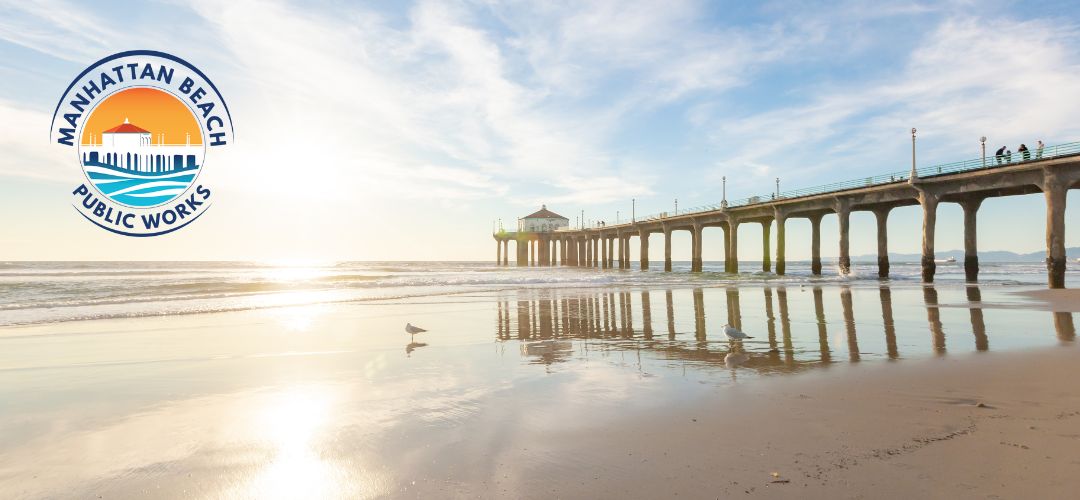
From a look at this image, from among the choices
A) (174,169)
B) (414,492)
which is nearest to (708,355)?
(414,492)

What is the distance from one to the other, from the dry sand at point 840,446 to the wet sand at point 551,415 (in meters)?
0.02

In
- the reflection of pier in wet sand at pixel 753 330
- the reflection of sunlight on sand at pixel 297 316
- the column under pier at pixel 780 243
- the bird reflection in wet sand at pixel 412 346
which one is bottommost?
the reflection of pier in wet sand at pixel 753 330

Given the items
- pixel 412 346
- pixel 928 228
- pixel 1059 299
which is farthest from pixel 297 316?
pixel 928 228

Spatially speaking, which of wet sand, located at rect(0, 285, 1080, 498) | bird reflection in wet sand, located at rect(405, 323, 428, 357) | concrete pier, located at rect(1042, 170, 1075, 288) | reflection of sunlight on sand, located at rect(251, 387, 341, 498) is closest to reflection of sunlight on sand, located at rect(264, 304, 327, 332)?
wet sand, located at rect(0, 285, 1080, 498)

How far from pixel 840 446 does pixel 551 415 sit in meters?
2.62

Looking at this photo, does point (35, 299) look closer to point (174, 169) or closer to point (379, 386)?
point (174, 169)

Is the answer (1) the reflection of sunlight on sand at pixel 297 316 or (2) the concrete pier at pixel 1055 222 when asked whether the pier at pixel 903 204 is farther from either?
(1) the reflection of sunlight on sand at pixel 297 316

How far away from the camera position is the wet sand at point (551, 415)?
379 centimetres

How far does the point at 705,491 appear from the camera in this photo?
3.52m

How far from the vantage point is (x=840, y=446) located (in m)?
4.30

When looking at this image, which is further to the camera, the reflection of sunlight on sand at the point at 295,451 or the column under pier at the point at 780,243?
the column under pier at the point at 780,243

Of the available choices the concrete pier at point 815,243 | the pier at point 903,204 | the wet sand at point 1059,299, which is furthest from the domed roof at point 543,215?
the wet sand at point 1059,299

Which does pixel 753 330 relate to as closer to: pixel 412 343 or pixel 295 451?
pixel 412 343

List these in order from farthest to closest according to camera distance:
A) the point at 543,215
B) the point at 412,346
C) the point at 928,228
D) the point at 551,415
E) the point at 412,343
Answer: the point at 543,215
the point at 928,228
the point at 412,343
the point at 412,346
the point at 551,415
